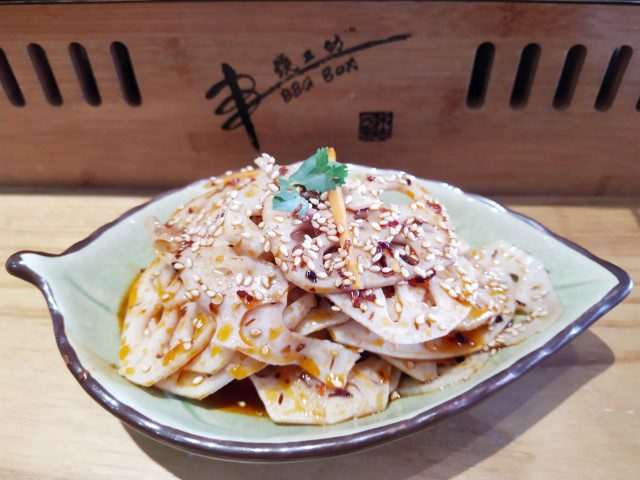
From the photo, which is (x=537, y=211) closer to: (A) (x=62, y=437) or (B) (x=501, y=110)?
(B) (x=501, y=110)

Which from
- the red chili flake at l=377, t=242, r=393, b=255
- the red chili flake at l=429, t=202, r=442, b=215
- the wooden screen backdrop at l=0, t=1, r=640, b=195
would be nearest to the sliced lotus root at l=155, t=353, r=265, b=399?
the red chili flake at l=377, t=242, r=393, b=255

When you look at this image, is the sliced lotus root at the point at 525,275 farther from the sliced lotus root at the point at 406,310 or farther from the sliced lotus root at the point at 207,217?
the sliced lotus root at the point at 207,217

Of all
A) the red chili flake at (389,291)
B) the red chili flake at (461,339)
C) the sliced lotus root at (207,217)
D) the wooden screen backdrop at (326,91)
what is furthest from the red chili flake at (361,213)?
the wooden screen backdrop at (326,91)

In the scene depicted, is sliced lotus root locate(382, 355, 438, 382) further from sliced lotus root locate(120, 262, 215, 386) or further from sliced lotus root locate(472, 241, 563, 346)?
sliced lotus root locate(120, 262, 215, 386)

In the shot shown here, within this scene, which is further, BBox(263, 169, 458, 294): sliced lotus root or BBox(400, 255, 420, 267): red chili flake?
BBox(400, 255, 420, 267): red chili flake

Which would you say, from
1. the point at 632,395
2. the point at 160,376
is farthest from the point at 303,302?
the point at 632,395
